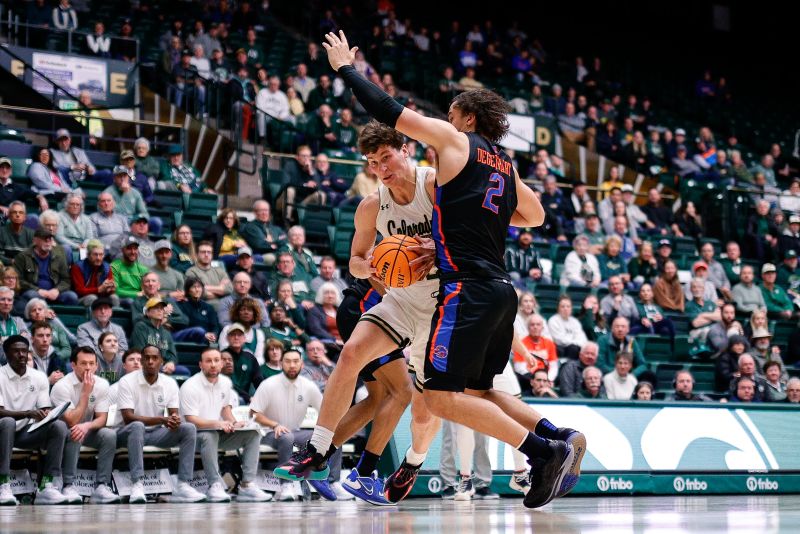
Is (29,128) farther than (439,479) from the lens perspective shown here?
Yes

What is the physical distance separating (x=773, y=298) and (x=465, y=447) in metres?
8.36

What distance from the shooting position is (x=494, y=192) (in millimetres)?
5500

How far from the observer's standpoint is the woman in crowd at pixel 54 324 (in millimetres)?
10195

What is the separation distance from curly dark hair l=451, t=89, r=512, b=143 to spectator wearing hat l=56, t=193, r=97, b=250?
23.0 feet

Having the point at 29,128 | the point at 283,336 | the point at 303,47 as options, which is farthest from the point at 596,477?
the point at 303,47

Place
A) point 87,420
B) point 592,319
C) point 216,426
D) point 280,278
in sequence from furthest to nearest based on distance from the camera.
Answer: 1. point 592,319
2. point 280,278
3. point 216,426
4. point 87,420

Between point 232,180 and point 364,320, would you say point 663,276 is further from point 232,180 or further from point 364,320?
point 364,320

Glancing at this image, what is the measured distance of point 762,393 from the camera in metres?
12.6

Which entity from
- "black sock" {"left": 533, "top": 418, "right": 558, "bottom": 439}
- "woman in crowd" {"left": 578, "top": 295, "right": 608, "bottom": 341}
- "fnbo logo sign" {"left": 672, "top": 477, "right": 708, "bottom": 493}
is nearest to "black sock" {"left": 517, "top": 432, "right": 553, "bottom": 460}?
"black sock" {"left": 533, "top": 418, "right": 558, "bottom": 439}

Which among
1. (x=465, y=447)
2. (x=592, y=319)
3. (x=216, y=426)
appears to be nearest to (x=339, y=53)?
(x=465, y=447)

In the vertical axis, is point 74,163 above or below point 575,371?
above

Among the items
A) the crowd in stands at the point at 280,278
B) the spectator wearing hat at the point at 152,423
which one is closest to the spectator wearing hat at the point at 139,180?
the crowd in stands at the point at 280,278

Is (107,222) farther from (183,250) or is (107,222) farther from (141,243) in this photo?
(183,250)

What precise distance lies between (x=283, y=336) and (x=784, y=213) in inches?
410
